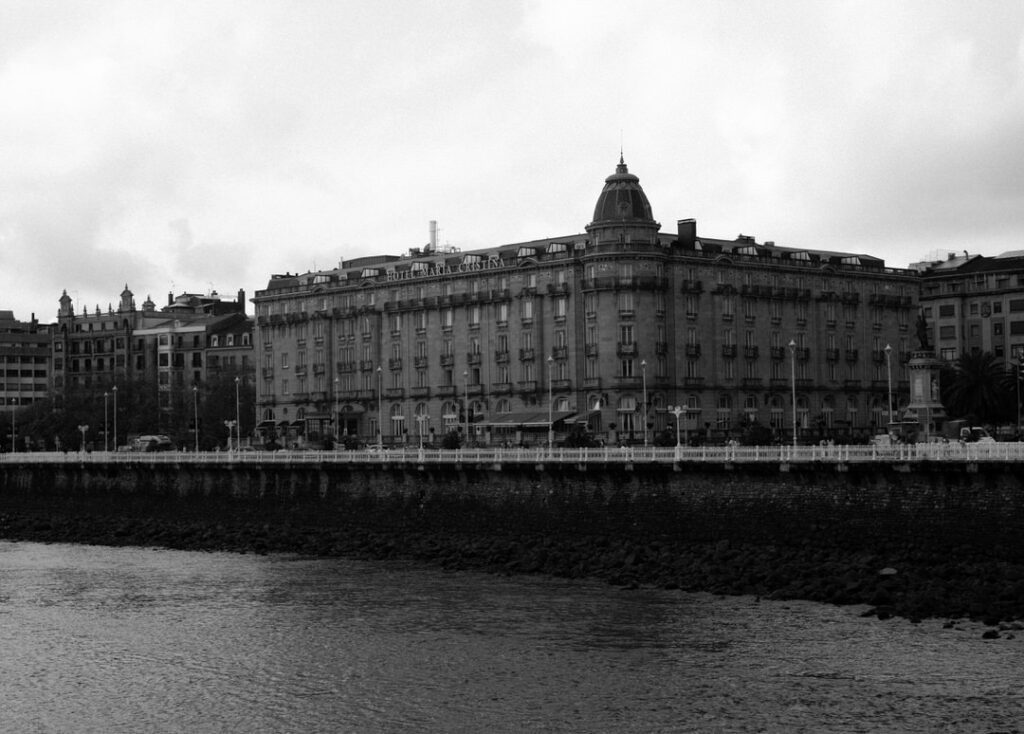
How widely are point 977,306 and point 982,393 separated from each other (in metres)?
39.4

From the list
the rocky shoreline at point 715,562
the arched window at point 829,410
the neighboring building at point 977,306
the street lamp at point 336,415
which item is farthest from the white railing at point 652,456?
the neighboring building at point 977,306

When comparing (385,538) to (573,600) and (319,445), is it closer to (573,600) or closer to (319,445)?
(573,600)

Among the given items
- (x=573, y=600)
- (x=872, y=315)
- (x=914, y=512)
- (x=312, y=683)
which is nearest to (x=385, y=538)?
(x=573, y=600)

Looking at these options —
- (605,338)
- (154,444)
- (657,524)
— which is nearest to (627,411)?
(605,338)

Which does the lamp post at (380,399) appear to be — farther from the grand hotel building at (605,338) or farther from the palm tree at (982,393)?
the palm tree at (982,393)

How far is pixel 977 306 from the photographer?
191000 millimetres

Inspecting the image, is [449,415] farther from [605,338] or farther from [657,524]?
[657,524]

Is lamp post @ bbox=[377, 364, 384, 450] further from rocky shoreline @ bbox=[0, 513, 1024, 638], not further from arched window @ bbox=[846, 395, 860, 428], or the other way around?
rocky shoreline @ bbox=[0, 513, 1024, 638]

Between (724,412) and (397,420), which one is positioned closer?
(724,412)

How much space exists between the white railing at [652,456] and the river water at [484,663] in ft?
34.0

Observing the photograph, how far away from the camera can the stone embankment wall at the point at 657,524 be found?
72125 mm

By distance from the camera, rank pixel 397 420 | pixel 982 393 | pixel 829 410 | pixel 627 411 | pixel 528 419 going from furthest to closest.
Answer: pixel 397 420
pixel 829 410
pixel 982 393
pixel 627 411
pixel 528 419

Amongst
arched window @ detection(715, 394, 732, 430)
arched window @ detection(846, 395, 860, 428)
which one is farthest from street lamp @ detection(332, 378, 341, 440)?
arched window @ detection(846, 395, 860, 428)

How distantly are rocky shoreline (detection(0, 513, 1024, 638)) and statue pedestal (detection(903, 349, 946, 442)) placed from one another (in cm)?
2294
